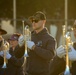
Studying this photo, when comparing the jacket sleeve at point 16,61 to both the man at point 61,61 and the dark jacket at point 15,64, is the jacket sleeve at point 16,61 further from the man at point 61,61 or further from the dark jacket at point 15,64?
the man at point 61,61

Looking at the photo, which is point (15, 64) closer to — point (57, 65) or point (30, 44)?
point (30, 44)

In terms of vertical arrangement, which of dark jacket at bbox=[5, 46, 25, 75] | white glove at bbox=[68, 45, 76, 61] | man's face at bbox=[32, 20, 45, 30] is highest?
man's face at bbox=[32, 20, 45, 30]

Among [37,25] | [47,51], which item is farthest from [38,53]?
[37,25]

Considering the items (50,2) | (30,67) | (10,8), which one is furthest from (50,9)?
(30,67)

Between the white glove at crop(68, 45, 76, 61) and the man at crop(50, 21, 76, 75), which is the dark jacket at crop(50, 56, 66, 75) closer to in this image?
the man at crop(50, 21, 76, 75)

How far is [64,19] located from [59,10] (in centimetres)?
33

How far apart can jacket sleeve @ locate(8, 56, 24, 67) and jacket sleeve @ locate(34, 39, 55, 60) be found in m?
1.15

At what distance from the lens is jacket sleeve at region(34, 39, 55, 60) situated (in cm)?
843

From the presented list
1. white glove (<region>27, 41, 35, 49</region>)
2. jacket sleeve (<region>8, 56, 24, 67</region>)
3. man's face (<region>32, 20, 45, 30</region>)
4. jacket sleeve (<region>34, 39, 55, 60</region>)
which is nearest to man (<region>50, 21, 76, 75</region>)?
jacket sleeve (<region>34, 39, 55, 60</region>)

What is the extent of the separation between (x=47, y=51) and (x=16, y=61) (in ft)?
4.35

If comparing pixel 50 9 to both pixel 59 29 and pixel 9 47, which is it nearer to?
pixel 59 29

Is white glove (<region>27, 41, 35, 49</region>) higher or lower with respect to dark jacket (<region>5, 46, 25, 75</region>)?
higher

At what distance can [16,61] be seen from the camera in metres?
9.70

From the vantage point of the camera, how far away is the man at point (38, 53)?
8523mm
